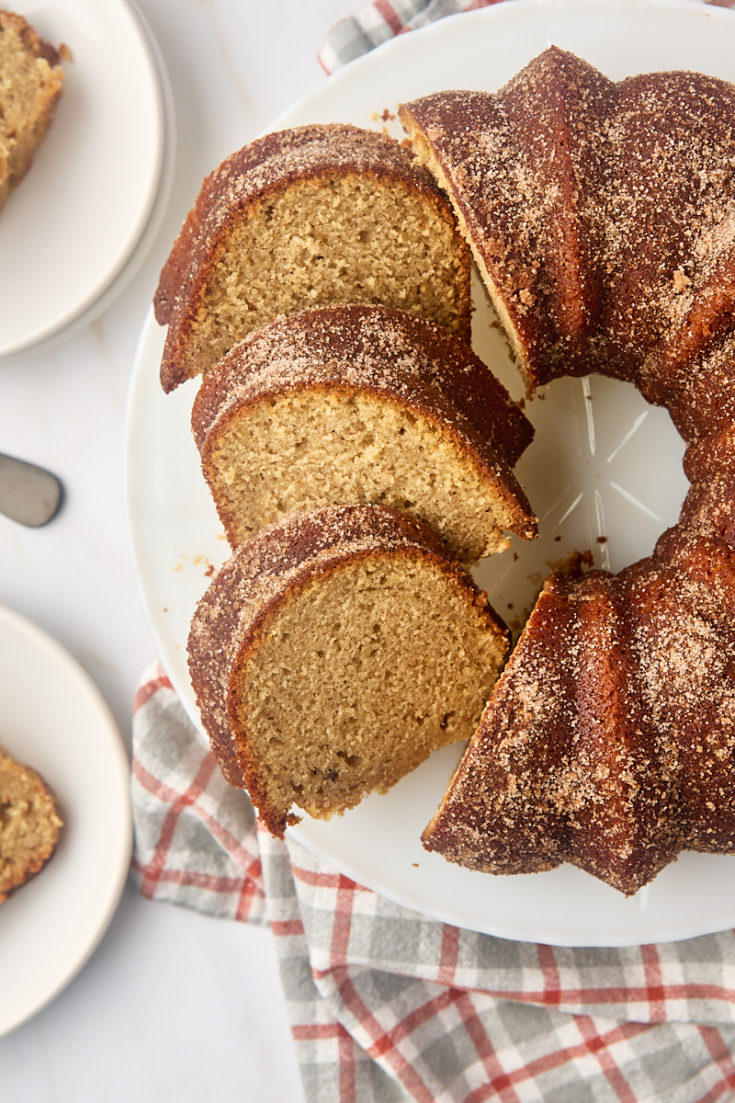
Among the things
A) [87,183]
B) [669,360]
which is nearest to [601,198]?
[669,360]

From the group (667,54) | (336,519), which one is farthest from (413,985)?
(667,54)

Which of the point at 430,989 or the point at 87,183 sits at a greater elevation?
the point at 87,183

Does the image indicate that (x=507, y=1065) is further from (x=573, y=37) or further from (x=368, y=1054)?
(x=573, y=37)

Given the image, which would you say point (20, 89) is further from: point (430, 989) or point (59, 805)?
point (430, 989)

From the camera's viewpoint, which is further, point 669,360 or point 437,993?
point 437,993

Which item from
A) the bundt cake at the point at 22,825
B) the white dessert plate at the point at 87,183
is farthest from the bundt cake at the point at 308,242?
the bundt cake at the point at 22,825

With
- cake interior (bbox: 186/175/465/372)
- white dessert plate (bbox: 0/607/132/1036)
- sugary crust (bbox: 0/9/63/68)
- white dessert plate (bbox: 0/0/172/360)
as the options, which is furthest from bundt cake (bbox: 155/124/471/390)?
white dessert plate (bbox: 0/607/132/1036)

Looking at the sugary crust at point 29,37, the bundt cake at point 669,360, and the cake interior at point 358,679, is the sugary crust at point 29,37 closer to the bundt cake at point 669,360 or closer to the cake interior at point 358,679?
the bundt cake at point 669,360
